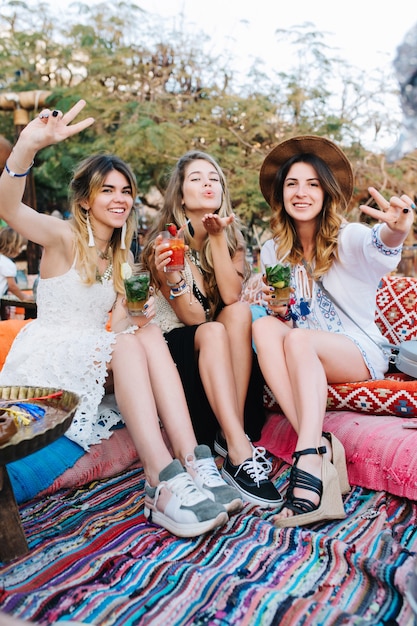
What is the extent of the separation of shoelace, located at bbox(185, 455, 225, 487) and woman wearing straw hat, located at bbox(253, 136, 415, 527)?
279 mm

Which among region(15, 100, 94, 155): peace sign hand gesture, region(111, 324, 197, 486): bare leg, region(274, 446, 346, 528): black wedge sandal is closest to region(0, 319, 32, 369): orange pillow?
region(111, 324, 197, 486): bare leg

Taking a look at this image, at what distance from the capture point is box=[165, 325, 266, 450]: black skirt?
2803 mm

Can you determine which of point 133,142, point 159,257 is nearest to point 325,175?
point 159,257

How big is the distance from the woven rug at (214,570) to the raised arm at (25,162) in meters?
1.28

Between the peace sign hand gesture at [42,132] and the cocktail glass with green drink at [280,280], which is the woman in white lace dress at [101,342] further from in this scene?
the cocktail glass with green drink at [280,280]

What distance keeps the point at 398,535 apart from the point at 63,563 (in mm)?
1213

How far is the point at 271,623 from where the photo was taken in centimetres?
146

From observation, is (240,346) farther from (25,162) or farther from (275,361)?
(25,162)

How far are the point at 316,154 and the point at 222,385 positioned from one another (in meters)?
1.37

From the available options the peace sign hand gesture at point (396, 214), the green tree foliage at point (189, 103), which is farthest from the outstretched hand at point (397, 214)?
the green tree foliage at point (189, 103)

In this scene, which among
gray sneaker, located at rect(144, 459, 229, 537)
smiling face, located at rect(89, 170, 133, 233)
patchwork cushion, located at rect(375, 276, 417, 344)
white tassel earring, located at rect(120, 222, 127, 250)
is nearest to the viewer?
gray sneaker, located at rect(144, 459, 229, 537)

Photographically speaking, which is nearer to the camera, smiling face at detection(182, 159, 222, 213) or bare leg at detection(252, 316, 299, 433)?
bare leg at detection(252, 316, 299, 433)

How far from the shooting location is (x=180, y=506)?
2000 millimetres

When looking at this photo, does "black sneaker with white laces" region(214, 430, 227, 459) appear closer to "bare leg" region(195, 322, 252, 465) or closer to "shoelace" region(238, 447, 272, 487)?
"bare leg" region(195, 322, 252, 465)
